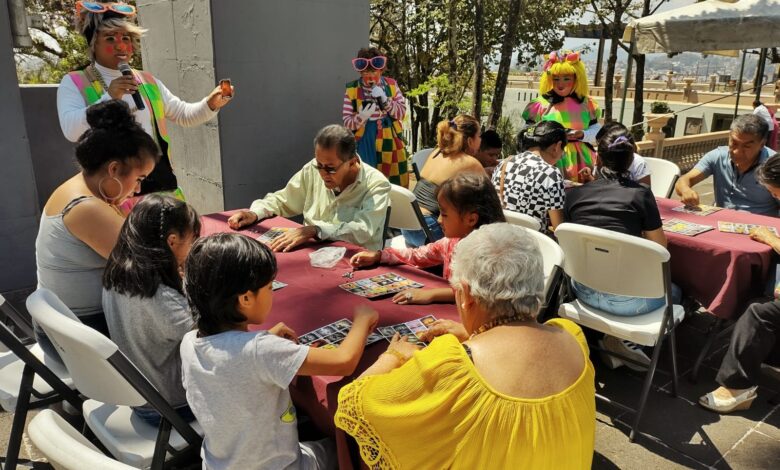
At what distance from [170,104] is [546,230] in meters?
2.53

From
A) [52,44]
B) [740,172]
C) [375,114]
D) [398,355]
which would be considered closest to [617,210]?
[740,172]

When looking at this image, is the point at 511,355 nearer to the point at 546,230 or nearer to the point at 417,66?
the point at 546,230

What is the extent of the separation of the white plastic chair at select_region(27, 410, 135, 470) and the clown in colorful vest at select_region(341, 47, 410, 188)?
3.61 metres

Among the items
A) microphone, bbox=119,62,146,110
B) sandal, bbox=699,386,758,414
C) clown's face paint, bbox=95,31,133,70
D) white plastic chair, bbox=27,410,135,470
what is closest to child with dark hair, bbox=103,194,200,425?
white plastic chair, bbox=27,410,135,470

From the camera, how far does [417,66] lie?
10.5 m

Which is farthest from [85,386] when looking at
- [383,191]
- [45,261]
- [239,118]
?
[239,118]

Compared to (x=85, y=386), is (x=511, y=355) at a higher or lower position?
higher

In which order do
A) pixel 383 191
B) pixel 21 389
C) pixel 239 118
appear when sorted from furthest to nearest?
pixel 239 118 → pixel 383 191 → pixel 21 389

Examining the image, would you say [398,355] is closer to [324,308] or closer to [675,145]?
[324,308]

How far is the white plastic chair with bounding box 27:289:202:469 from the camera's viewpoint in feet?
5.37

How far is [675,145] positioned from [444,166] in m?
7.34

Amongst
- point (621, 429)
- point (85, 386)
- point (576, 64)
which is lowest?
point (621, 429)

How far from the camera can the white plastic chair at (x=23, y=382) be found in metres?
1.99

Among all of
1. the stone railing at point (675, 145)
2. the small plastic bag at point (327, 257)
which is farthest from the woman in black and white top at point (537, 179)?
the stone railing at point (675, 145)
